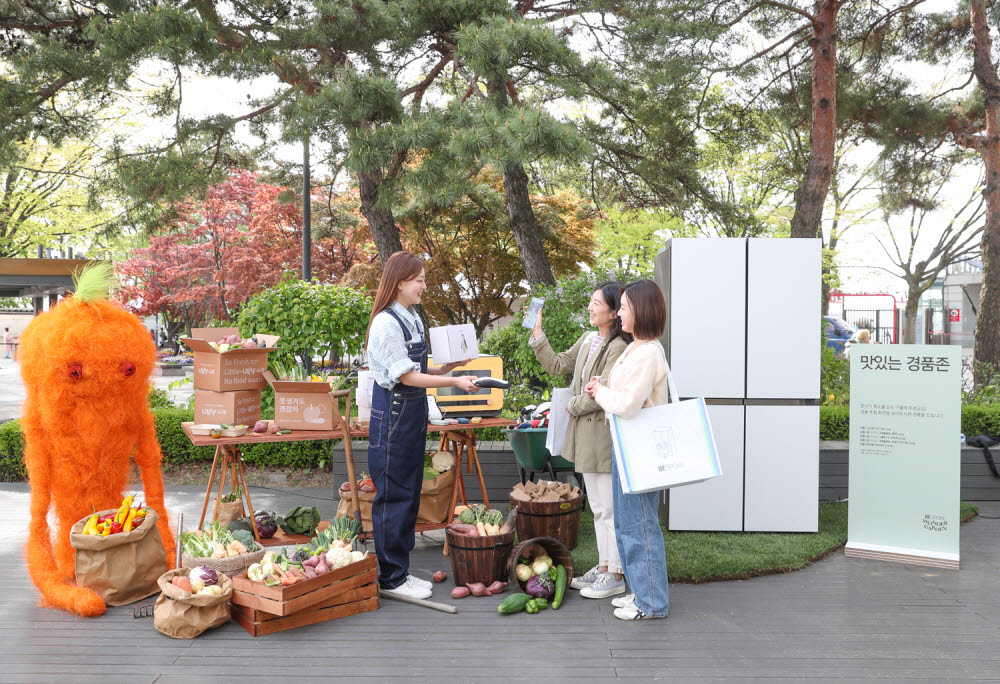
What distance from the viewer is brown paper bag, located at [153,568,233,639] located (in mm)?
3787

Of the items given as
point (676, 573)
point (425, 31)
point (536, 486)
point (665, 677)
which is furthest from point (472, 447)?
point (425, 31)

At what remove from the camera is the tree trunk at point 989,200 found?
11.0 m

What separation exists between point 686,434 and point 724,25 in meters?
7.39

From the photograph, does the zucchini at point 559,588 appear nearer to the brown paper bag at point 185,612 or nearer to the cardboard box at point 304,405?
the brown paper bag at point 185,612

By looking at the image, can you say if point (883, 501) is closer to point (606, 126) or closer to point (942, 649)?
point (942, 649)

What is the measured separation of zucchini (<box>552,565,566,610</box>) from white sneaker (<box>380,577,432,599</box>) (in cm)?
71

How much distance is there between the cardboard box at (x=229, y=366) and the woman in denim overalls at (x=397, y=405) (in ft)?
4.04

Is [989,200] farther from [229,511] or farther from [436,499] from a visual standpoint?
[229,511]

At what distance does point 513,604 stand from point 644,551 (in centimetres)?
75

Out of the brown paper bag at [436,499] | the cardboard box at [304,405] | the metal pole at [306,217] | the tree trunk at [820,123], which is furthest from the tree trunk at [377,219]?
the tree trunk at [820,123]

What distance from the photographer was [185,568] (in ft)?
13.6

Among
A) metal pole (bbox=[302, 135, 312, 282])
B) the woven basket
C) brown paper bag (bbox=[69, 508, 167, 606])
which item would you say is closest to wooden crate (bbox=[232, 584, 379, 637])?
the woven basket

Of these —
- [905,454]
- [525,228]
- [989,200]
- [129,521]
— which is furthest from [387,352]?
[989,200]

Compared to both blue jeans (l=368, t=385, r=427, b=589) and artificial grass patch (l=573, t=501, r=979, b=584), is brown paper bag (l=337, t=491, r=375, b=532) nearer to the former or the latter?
blue jeans (l=368, t=385, r=427, b=589)
